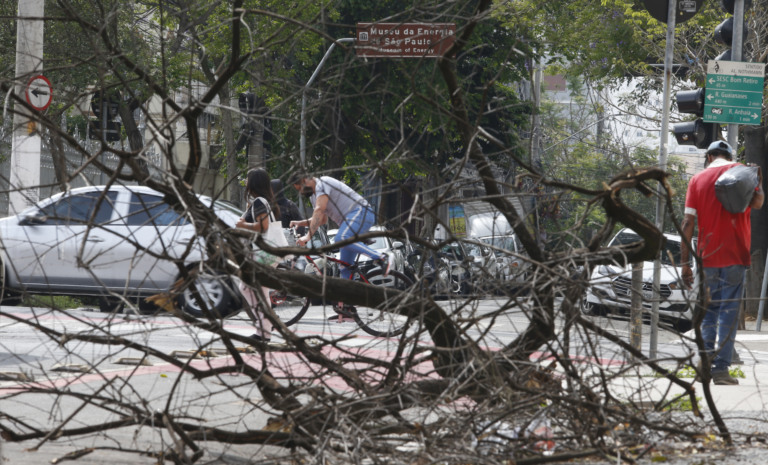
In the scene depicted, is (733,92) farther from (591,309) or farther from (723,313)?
(591,309)

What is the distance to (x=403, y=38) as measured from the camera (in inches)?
185

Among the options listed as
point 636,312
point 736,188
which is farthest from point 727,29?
point 636,312

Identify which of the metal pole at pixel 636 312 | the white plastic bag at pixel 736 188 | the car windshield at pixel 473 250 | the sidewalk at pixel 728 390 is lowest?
the sidewalk at pixel 728 390

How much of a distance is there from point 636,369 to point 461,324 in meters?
0.86

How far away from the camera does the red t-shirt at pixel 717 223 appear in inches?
291

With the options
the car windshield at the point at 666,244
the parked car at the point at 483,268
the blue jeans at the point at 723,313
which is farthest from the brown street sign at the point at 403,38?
the blue jeans at the point at 723,313

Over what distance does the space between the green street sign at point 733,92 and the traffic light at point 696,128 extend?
0.17 meters

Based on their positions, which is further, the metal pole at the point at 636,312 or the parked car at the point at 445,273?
the metal pole at the point at 636,312

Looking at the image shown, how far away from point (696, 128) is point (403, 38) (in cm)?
585

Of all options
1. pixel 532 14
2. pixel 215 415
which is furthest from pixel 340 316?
pixel 532 14

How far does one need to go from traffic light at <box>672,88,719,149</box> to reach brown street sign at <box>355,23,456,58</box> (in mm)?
5343

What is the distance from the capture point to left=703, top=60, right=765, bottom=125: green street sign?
9562 mm

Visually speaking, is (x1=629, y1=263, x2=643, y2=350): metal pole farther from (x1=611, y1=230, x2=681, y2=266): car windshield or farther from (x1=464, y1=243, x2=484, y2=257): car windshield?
(x1=464, y1=243, x2=484, y2=257): car windshield

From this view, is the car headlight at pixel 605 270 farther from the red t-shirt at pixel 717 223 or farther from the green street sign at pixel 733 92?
the green street sign at pixel 733 92
